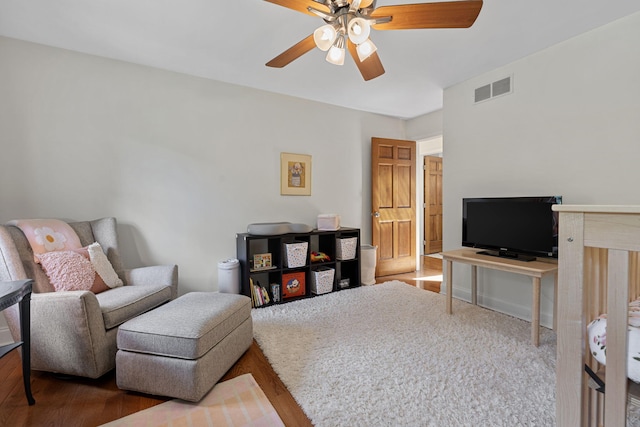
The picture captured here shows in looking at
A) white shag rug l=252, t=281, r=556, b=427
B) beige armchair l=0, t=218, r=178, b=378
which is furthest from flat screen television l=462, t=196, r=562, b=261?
beige armchair l=0, t=218, r=178, b=378

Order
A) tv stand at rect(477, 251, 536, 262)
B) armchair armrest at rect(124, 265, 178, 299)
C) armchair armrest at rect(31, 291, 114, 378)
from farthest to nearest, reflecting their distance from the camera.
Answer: tv stand at rect(477, 251, 536, 262), armchair armrest at rect(124, 265, 178, 299), armchair armrest at rect(31, 291, 114, 378)

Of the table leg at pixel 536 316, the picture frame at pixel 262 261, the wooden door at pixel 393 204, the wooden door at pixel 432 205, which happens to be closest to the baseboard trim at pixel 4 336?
the picture frame at pixel 262 261

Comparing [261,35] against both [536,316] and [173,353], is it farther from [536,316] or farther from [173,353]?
[536,316]

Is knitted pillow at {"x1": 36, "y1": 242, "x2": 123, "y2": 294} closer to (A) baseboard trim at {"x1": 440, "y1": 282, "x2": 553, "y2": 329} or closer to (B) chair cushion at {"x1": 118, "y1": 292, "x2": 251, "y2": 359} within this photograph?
(B) chair cushion at {"x1": 118, "y1": 292, "x2": 251, "y2": 359}

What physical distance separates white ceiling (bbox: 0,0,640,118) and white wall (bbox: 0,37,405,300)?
231mm

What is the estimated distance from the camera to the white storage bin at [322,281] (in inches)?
127

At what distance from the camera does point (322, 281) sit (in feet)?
10.7

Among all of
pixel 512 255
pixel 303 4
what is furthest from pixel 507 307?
pixel 303 4

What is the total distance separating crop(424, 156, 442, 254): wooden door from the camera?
5797 millimetres

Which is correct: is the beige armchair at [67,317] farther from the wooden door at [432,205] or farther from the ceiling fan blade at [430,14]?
the wooden door at [432,205]

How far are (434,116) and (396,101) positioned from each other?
74 centimetres

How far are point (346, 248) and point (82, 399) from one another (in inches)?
101

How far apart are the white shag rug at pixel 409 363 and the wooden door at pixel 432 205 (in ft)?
10.1

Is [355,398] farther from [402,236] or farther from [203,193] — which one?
[402,236]
